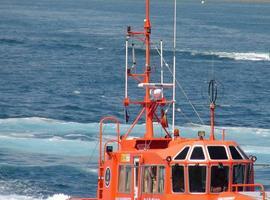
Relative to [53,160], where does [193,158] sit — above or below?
above

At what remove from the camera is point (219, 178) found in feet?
86.7

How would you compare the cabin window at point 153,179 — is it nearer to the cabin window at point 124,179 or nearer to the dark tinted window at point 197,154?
the cabin window at point 124,179

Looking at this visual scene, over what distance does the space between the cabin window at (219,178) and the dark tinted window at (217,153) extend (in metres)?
0.28

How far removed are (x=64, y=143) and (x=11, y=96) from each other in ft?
78.5

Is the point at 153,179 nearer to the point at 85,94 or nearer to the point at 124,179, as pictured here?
the point at 124,179

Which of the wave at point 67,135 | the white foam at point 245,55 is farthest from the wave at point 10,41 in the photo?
the wave at point 67,135

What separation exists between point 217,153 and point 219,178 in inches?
24.0

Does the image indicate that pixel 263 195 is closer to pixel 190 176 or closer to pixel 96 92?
pixel 190 176

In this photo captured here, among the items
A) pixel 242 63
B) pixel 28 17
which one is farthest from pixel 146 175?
pixel 28 17

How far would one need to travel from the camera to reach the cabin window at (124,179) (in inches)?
1122

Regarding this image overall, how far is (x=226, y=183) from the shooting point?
2641cm

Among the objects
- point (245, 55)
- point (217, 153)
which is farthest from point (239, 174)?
point (245, 55)

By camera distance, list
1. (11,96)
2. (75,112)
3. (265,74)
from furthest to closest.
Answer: (265,74), (11,96), (75,112)

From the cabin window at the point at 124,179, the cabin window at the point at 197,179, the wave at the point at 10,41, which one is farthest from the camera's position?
the wave at the point at 10,41
